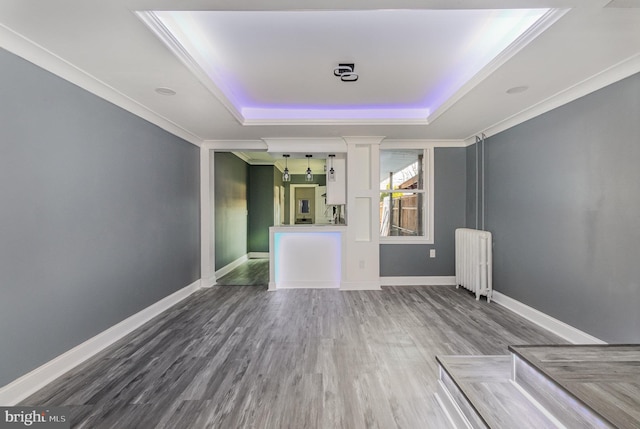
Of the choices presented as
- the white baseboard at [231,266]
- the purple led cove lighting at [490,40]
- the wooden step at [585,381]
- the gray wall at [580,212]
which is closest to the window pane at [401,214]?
the gray wall at [580,212]

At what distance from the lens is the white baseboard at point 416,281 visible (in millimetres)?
4418

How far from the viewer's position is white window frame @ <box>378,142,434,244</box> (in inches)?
175

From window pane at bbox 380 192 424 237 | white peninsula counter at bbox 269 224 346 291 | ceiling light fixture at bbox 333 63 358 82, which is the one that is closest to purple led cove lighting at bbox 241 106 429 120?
ceiling light fixture at bbox 333 63 358 82

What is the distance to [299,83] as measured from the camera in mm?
2766

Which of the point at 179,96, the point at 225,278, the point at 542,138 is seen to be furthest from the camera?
the point at 225,278

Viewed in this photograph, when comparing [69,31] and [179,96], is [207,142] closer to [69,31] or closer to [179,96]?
[179,96]

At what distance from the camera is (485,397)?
5.18ft

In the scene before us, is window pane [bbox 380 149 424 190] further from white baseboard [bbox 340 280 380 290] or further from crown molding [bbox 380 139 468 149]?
white baseboard [bbox 340 280 380 290]

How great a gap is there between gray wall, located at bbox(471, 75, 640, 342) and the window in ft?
4.18

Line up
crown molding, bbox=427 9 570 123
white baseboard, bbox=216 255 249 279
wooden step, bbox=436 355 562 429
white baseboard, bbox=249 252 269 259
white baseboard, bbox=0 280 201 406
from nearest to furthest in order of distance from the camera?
wooden step, bbox=436 355 562 429, crown molding, bbox=427 9 570 123, white baseboard, bbox=0 280 201 406, white baseboard, bbox=216 255 249 279, white baseboard, bbox=249 252 269 259

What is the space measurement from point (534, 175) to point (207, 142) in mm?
4594

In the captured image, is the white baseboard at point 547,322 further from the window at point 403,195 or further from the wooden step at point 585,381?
the window at point 403,195

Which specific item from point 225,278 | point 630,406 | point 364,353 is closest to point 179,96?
point 364,353

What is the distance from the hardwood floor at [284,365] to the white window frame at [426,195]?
1176mm
